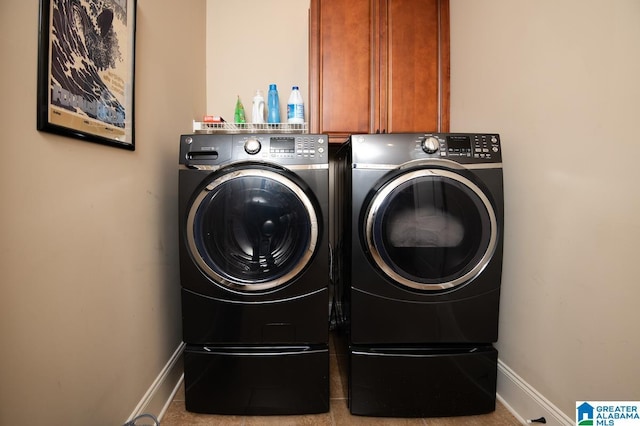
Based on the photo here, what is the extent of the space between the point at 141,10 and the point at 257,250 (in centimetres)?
115

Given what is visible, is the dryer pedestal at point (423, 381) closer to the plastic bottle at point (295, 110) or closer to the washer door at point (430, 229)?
the washer door at point (430, 229)

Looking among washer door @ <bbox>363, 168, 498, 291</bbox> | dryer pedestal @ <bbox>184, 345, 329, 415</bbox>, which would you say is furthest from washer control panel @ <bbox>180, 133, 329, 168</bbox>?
dryer pedestal @ <bbox>184, 345, 329, 415</bbox>

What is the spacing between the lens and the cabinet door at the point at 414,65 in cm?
165

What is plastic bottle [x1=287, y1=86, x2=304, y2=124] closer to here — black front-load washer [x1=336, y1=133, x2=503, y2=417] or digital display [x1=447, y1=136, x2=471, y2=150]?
black front-load washer [x1=336, y1=133, x2=503, y2=417]

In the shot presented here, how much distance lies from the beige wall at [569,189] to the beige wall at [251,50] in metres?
1.26

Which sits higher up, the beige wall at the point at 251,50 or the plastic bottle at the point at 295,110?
the beige wall at the point at 251,50

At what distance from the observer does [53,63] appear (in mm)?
721

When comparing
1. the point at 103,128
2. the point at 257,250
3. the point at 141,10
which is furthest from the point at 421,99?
the point at 103,128

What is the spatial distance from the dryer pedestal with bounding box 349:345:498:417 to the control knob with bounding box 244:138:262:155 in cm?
98

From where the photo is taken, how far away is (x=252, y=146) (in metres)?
1.18

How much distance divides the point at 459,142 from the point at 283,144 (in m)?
0.77

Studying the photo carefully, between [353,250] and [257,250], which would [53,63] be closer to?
[257,250]

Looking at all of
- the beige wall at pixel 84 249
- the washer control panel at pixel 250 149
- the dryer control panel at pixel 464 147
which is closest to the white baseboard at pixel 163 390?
the beige wall at pixel 84 249

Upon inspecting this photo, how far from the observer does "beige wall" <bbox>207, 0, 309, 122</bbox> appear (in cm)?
201
